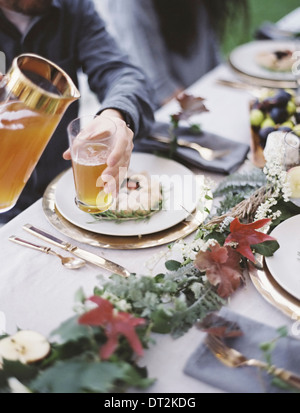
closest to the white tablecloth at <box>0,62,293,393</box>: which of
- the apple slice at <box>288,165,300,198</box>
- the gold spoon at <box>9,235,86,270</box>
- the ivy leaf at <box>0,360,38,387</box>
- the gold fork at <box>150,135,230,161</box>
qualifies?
the gold spoon at <box>9,235,86,270</box>

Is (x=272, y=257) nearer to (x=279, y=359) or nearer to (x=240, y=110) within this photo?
(x=279, y=359)

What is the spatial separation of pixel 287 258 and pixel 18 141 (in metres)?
0.53

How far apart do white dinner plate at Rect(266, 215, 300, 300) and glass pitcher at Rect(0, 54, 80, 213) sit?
1.52 ft

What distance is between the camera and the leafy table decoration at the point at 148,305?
2.04 feet

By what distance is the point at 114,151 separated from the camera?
3.09ft

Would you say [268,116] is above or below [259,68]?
above

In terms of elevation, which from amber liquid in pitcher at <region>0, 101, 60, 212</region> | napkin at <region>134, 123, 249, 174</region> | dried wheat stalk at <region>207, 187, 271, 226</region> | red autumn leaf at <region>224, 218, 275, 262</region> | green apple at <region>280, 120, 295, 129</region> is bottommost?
napkin at <region>134, 123, 249, 174</region>

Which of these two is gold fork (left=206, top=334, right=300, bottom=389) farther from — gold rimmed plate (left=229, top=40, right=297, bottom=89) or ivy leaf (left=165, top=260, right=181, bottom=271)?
gold rimmed plate (left=229, top=40, right=297, bottom=89)

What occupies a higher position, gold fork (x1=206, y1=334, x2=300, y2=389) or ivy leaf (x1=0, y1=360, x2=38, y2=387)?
ivy leaf (x1=0, y1=360, x2=38, y2=387)

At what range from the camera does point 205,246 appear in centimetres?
84

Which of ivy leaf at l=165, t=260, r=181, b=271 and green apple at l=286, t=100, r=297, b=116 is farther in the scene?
green apple at l=286, t=100, r=297, b=116

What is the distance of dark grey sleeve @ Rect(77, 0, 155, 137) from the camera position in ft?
4.16

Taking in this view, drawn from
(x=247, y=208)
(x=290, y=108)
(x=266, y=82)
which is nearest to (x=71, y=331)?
(x=247, y=208)

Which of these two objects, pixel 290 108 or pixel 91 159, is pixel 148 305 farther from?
pixel 290 108
